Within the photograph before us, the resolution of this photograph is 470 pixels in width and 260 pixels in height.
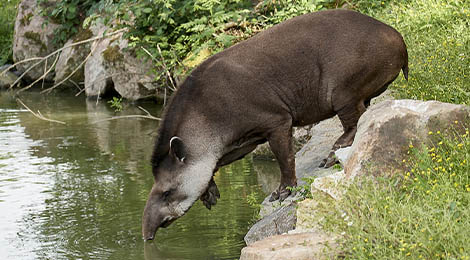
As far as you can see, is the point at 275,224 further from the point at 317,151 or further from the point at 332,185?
the point at 317,151

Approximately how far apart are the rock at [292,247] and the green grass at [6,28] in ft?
60.9

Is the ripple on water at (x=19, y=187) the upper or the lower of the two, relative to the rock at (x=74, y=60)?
upper

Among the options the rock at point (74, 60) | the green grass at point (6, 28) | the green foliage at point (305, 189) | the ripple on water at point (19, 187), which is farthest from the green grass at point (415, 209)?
the green grass at point (6, 28)

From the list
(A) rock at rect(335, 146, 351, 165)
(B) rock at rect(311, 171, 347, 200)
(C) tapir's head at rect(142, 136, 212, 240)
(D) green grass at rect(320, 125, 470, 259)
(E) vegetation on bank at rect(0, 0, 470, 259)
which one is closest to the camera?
(D) green grass at rect(320, 125, 470, 259)

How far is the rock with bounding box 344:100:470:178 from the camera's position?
5957 millimetres

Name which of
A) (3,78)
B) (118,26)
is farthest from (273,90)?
(3,78)

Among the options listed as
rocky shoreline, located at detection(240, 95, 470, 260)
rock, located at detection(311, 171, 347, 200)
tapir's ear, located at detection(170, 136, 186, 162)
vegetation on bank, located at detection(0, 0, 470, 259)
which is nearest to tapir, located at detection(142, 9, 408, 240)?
tapir's ear, located at detection(170, 136, 186, 162)

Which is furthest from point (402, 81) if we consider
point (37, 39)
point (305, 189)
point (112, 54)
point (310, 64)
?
point (37, 39)

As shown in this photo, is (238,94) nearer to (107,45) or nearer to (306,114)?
(306,114)

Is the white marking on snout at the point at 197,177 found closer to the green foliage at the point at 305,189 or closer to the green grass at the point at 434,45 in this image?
the green foliage at the point at 305,189

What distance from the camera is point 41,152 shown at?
1281 cm

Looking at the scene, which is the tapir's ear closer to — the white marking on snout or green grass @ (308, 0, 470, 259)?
the white marking on snout

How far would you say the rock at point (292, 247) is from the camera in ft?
17.5

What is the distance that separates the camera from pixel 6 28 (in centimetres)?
2520
